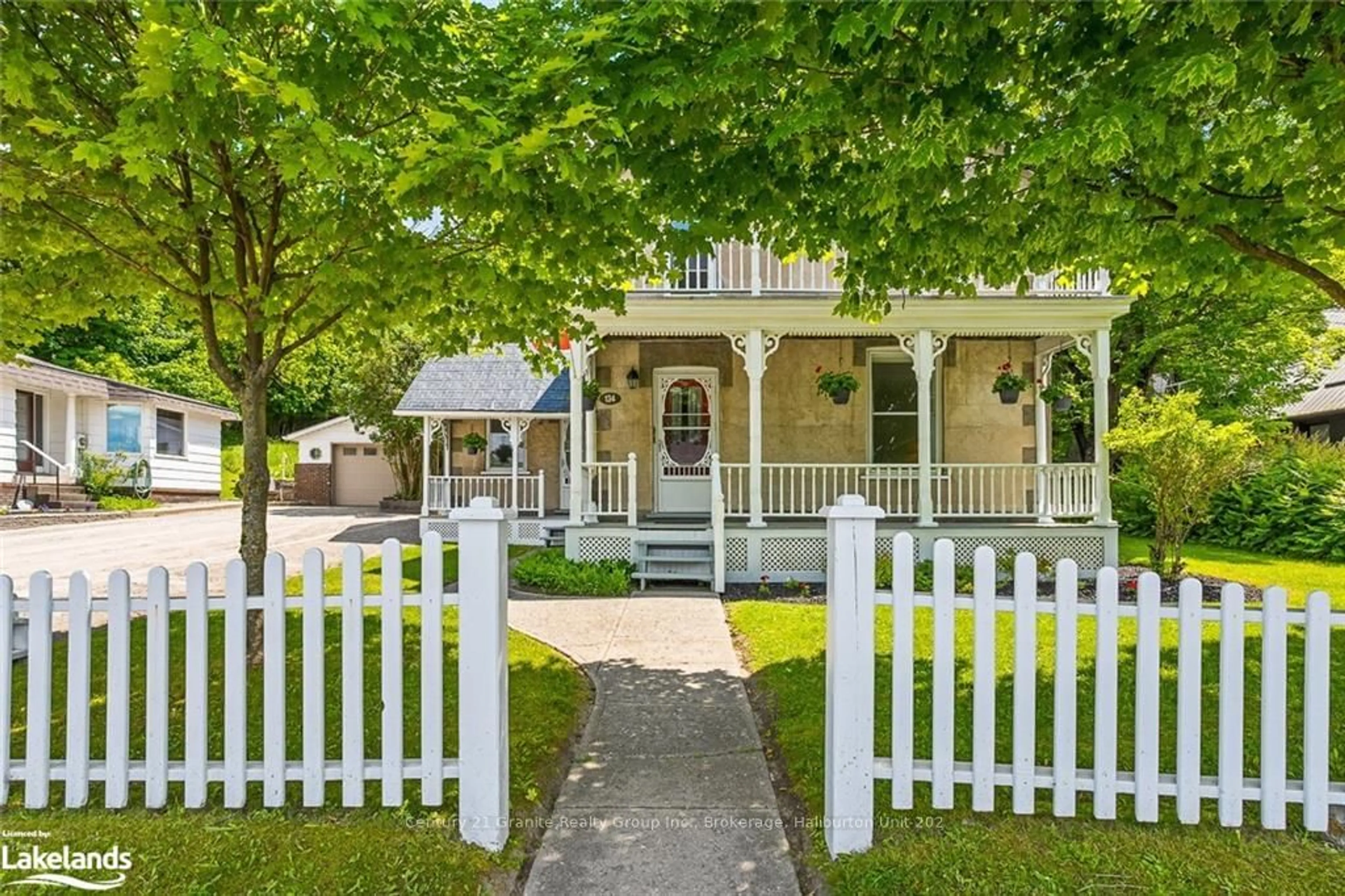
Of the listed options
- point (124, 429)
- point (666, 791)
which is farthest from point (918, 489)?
point (124, 429)

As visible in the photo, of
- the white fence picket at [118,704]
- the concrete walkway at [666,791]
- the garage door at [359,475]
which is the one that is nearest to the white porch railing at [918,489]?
the concrete walkway at [666,791]

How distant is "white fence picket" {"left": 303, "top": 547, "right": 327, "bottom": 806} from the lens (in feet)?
10.1

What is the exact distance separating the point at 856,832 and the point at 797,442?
8533mm

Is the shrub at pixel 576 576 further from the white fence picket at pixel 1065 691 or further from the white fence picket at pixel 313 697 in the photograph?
the white fence picket at pixel 1065 691

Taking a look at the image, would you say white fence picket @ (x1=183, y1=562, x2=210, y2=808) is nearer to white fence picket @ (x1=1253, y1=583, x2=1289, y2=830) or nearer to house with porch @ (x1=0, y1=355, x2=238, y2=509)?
white fence picket @ (x1=1253, y1=583, x2=1289, y2=830)

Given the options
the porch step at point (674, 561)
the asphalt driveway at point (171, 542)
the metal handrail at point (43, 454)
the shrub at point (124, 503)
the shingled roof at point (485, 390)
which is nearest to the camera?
the porch step at point (674, 561)

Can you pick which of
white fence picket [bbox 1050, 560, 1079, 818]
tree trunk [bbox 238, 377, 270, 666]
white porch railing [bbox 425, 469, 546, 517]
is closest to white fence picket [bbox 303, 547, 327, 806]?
tree trunk [bbox 238, 377, 270, 666]

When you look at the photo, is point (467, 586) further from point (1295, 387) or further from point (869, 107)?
point (1295, 387)

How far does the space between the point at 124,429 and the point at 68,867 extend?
23.2 meters

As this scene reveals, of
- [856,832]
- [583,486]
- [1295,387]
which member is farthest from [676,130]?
[1295,387]

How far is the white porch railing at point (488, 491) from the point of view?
14805mm

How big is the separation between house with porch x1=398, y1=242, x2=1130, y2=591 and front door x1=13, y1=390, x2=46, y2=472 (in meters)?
12.3

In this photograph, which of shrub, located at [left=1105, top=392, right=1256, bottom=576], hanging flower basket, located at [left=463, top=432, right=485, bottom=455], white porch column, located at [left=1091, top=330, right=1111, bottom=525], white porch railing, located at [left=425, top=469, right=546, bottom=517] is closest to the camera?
shrub, located at [left=1105, top=392, right=1256, bottom=576]

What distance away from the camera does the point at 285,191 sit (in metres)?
4.79
